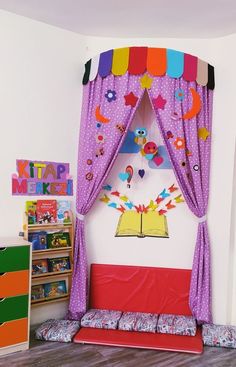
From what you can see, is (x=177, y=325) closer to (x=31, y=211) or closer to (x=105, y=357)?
(x=105, y=357)

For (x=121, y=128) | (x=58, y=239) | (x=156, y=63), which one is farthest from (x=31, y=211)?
(x=156, y=63)

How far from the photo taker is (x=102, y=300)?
3.22 meters

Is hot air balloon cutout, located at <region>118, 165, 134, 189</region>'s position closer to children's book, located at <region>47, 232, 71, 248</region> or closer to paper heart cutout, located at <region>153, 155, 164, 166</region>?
paper heart cutout, located at <region>153, 155, 164, 166</region>

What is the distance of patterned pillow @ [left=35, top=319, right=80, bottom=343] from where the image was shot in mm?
2760

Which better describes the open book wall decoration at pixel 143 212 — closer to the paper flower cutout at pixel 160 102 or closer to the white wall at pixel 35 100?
the white wall at pixel 35 100

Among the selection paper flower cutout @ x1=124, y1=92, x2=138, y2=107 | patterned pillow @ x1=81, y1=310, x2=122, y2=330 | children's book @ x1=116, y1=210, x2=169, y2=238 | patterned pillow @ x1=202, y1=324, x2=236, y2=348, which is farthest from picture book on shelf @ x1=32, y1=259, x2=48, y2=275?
paper flower cutout @ x1=124, y1=92, x2=138, y2=107

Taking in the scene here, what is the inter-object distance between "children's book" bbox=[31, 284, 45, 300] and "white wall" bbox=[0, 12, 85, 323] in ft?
0.46

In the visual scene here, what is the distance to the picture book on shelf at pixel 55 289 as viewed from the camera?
9.97 ft

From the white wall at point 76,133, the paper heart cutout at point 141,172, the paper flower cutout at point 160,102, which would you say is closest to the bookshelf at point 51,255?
the white wall at point 76,133

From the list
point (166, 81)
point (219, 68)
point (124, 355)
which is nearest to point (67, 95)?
point (166, 81)

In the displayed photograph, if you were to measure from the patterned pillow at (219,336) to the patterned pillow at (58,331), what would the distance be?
3.57 feet

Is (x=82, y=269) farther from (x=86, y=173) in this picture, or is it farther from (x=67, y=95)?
(x=67, y=95)

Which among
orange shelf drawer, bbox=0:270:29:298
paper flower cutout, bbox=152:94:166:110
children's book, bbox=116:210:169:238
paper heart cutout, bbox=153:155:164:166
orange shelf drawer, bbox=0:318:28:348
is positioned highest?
paper flower cutout, bbox=152:94:166:110

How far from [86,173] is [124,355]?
5.08 feet
